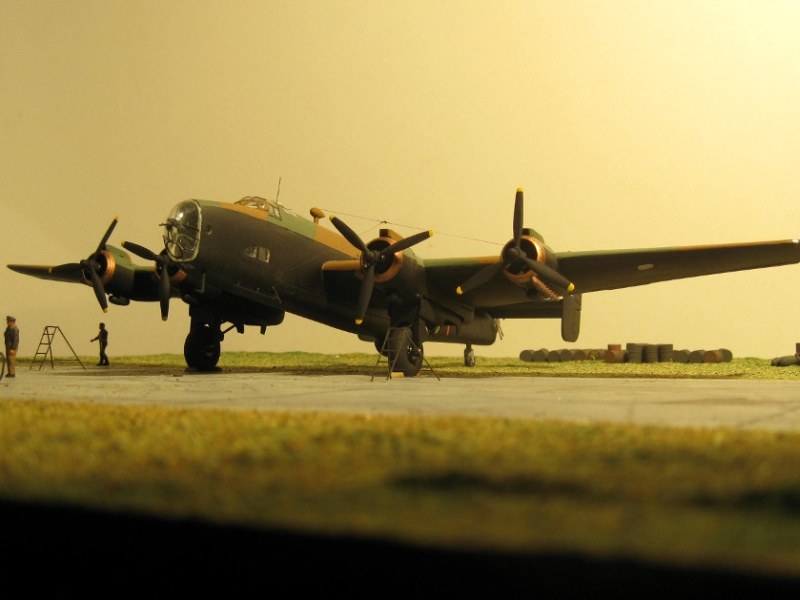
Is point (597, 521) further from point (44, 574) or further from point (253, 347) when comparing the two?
point (253, 347)

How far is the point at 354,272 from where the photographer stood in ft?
55.1

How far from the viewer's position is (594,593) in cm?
210

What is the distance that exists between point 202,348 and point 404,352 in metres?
4.98

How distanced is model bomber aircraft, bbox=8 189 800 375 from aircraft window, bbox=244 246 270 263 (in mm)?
24

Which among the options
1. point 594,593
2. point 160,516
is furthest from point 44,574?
point 594,593

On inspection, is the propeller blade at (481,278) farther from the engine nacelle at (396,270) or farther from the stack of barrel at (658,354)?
the stack of barrel at (658,354)

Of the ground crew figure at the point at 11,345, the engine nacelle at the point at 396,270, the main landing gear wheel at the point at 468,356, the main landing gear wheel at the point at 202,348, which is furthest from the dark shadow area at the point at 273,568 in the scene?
Result: the main landing gear wheel at the point at 468,356

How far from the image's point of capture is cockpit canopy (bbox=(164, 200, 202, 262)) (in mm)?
15141

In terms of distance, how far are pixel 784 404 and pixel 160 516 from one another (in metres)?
6.76

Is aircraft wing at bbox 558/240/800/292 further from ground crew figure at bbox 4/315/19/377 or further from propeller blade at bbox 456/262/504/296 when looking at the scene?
ground crew figure at bbox 4/315/19/377

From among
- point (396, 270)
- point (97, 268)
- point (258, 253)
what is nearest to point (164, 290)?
point (258, 253)

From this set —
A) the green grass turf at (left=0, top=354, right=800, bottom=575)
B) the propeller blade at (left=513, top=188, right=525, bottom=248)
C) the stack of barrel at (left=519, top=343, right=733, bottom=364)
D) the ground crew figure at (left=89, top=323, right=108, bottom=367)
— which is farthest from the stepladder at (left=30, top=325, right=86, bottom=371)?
the stack of barrel at (left=519, top=343, right=733, bottom=364)

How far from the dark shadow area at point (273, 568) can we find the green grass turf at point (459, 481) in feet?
0.18

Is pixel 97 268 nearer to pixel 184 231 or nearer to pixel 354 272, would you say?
pixel 184 231
